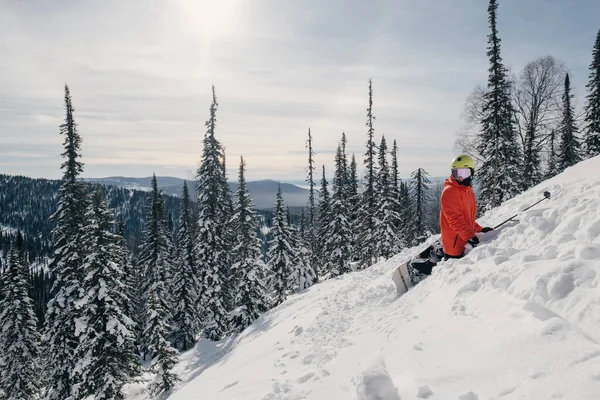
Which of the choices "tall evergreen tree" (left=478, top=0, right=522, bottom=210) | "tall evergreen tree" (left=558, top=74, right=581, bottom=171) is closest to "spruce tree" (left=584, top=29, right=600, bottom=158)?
"tall evergreen tree" (left=558, top=74, right=581, bottom=171)

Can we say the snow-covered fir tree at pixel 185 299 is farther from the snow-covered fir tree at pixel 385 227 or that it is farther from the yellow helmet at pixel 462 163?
the yellow helmet at pixel 462 163

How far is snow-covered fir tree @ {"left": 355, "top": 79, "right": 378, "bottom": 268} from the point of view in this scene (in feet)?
116

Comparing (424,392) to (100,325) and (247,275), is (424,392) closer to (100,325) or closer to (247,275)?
(100,325)

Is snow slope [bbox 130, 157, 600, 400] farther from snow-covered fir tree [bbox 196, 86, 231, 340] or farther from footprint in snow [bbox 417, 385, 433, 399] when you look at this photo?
snow-covered fir tree [bbox 196, 86, 231, 340]

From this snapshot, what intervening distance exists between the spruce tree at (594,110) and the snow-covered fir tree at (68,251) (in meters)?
41.5

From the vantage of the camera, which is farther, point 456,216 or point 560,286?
point 456,216

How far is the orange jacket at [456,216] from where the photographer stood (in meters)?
7.78

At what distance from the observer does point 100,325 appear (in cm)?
1953

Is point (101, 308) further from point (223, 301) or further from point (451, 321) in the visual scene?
point (451, 321)

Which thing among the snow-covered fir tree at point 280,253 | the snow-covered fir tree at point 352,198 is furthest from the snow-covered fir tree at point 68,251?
the snow-covered fir tree at point 352,198

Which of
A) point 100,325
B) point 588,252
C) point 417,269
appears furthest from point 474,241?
point 100,325

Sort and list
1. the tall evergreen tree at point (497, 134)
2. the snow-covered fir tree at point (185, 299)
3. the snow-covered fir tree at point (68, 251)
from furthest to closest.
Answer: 1. the snow-covered fir tree at point (185, 299)
2. the tall evergreen tree at point (497, 134)
3. the snow-covered fir tree at point (68, 251)

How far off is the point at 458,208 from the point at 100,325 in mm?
19651

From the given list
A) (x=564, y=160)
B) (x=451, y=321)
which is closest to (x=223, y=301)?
(x=451, y=321)
